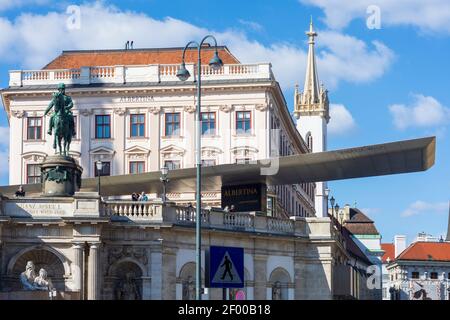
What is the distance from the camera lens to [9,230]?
161 feet

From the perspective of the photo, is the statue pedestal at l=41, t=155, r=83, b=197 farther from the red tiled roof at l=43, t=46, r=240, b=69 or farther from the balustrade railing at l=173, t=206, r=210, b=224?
the red tiled roof at l=43, t=46, r=240, b=69

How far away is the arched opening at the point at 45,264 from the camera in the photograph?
49.0m

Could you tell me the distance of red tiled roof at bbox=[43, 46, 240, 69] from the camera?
93.9 meters

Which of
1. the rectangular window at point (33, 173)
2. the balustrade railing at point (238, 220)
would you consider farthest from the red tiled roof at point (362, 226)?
the balustrade railing at point (238, 220)

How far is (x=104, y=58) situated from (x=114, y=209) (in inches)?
1872

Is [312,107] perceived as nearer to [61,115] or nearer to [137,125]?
[137,125]

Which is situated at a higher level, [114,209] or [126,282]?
[114,209]

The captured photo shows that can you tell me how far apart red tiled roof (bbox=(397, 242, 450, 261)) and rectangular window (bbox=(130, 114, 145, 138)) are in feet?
290

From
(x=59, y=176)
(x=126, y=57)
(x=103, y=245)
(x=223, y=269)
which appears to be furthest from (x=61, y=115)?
(x=126, y=57)

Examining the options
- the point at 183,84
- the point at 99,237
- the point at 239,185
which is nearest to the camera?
the point at 99,237

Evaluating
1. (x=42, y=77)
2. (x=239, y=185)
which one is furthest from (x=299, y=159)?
(x=42, y=77)

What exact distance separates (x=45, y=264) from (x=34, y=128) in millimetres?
41398
